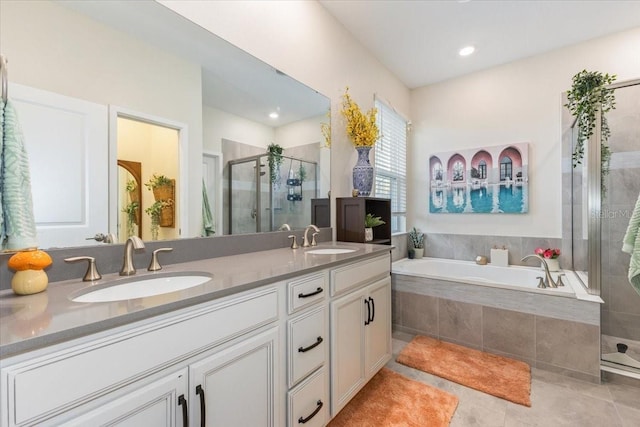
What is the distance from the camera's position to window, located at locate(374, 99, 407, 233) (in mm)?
3113

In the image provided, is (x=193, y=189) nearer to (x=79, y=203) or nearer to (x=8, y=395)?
(x=79, y=203)

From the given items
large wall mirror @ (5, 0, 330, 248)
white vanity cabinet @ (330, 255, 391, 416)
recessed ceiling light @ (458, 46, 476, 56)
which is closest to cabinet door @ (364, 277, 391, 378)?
white vanity cabinet @ (330, 255, 391, 416)

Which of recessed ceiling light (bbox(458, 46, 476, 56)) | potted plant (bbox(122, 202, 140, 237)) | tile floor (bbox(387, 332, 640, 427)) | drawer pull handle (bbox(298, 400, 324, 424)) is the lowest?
tile floor (bbox(387, 332, 640, 427))

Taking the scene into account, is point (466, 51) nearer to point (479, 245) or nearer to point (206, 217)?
point (479, 245)

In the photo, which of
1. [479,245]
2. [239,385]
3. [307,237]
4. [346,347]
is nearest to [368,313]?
[346,347]

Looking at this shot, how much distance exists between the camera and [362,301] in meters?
1.69

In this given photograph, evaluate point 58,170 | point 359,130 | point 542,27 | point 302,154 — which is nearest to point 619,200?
point 542,27

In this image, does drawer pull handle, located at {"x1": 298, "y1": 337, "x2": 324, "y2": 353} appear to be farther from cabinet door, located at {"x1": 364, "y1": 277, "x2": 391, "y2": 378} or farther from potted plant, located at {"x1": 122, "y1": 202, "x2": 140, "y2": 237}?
potted plant, located at {"x1": 122, "y1": 202, "x2": 140, "y2": 237}

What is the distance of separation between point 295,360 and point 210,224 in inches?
30.9

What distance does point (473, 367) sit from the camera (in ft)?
7.00

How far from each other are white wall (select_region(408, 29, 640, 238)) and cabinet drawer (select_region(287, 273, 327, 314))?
2.57 m

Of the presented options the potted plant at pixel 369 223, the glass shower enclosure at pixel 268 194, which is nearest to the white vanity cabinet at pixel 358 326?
the potted plant at pixel 369 223

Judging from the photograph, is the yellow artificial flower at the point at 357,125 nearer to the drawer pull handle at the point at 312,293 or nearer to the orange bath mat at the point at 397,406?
the drawer pull handle at the point at 312,293

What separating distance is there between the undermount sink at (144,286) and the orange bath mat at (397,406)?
1124 mm
